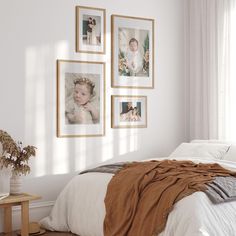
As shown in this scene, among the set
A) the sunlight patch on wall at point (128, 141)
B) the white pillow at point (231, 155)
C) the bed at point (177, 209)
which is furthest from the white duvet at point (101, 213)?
the sunlight patch on wall at point (128, 141)

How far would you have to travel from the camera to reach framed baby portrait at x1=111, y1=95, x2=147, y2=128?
20.9ft

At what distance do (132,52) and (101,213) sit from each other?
8.06 feet

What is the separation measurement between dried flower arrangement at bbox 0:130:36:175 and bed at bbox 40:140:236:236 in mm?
489

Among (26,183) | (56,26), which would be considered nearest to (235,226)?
(26,183)

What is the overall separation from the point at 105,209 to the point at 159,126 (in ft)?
7.78

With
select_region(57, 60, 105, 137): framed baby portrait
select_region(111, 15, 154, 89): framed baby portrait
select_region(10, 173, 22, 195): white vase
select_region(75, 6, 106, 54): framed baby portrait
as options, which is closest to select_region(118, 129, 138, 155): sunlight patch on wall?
select_region(57, 60, 105, 137): framed baby portrait

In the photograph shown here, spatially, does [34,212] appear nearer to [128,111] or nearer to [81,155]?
[81,155]

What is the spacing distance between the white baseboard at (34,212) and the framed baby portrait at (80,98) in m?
0.77

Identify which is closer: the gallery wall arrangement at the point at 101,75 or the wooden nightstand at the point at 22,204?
the wooden nightstand at the point at 22,204

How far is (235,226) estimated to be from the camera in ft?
12.9

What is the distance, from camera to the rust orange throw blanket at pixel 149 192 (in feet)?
13.3

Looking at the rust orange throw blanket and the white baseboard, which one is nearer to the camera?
the rust orange throw blanket

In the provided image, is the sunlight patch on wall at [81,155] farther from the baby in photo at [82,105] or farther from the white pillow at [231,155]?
the white pillow at [231,155]

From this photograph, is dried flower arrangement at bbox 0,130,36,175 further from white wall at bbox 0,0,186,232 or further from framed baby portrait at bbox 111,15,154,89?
framed baby portrait at bbox 111,15,154,89
